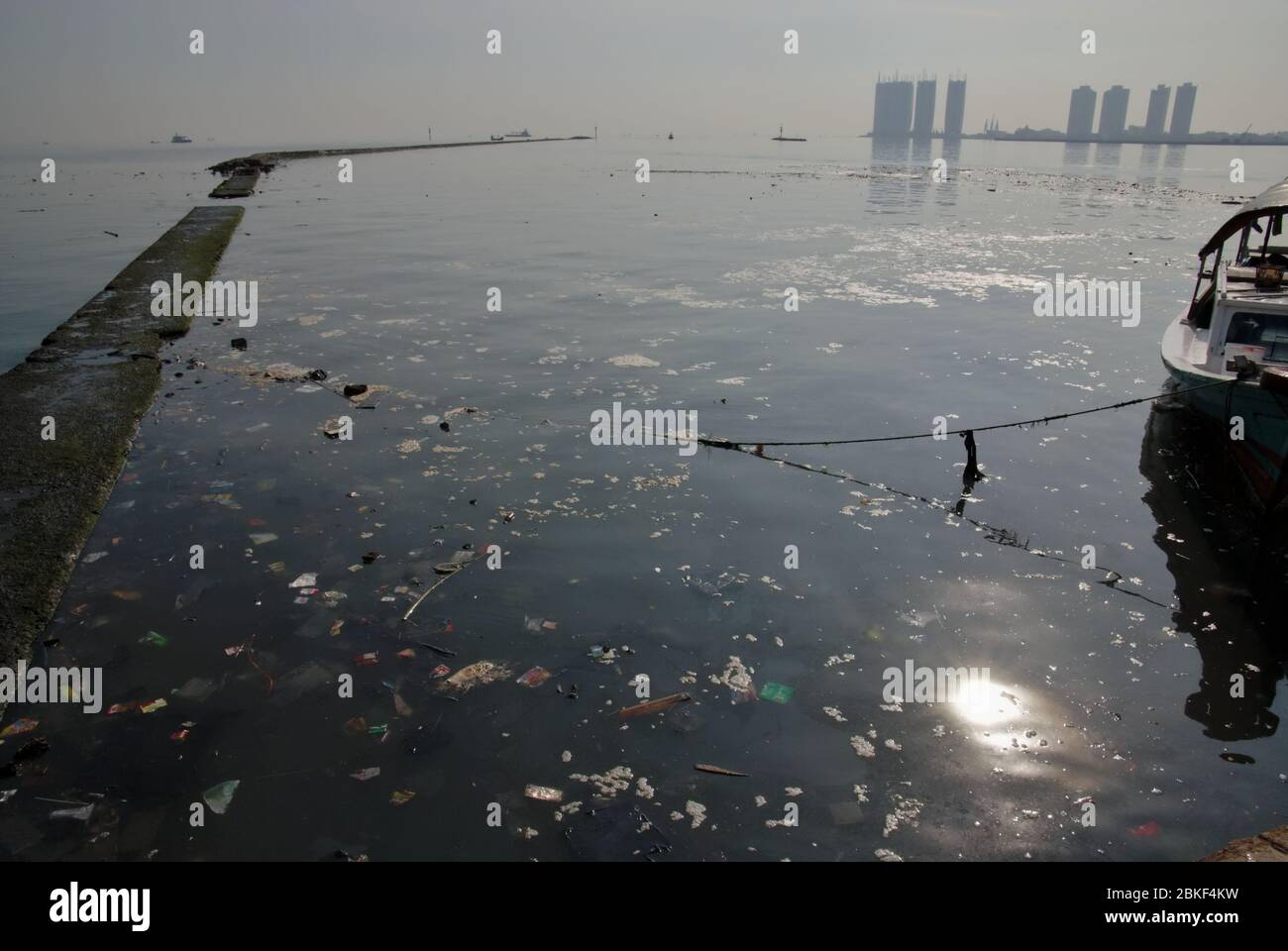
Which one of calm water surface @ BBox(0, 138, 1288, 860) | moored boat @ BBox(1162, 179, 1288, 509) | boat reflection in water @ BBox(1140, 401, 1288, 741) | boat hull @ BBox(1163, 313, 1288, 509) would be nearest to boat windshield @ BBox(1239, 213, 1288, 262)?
moored boat @ BBox(1162, 179, 1288, 509)

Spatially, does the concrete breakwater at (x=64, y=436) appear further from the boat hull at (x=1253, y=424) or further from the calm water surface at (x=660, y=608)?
the boat hull at (x=1253, y=424)

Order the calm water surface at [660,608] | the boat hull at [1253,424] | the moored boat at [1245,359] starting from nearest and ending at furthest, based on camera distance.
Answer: the calm water surface at [660,608]
the boat hull at [1253,424]
the moored boat at [1245,359]

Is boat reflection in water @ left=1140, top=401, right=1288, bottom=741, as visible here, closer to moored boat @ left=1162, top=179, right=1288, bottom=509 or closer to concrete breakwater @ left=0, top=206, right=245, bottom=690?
moored boat @ left=1162, top=179, right=1288, bottom=509

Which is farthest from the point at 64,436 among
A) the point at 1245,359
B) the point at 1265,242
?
the point at 1265,242

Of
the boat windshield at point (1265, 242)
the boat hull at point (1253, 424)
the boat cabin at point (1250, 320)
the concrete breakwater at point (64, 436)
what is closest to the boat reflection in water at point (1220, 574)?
the boat hull at point (1253, 424)

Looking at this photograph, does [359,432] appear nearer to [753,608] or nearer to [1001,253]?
[753,608]

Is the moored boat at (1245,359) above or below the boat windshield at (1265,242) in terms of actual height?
below
